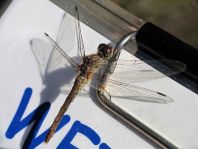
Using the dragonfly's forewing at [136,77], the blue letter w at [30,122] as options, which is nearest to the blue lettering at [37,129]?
the blue letter w at [30,122]

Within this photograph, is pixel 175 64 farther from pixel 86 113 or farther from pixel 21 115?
pixel 21 115

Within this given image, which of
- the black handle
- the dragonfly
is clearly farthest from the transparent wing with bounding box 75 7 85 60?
the black handle

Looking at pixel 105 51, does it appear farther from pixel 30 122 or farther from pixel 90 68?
pixel 30 122

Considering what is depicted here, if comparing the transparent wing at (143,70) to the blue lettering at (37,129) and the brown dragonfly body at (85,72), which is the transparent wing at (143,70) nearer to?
the brown dragonfly body at (85,72)

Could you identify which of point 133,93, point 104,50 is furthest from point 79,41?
point 133,93

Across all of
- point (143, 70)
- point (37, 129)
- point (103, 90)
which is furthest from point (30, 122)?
point (143, 70)

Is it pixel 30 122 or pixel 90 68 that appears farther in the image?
pixel 90 68

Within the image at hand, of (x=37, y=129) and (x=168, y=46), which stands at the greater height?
(x=168, y=46)

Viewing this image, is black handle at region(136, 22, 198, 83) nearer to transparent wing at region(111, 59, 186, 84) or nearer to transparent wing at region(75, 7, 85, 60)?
transparent wing at region(111, 59, 186, 84)

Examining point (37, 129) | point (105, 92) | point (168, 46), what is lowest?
point (37, 129)
